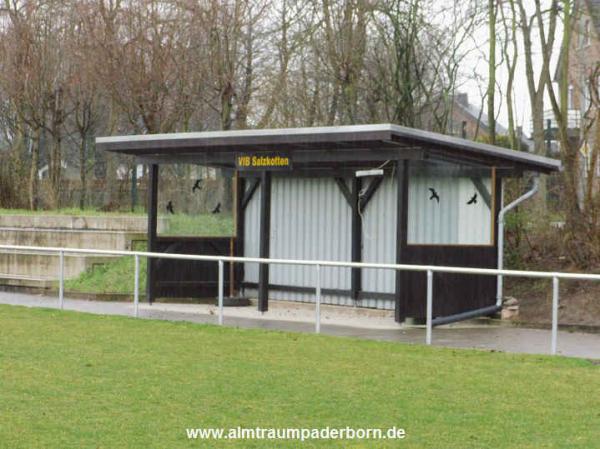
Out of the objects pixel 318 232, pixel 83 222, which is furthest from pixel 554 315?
pixel 83 222

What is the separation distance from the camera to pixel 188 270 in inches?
697

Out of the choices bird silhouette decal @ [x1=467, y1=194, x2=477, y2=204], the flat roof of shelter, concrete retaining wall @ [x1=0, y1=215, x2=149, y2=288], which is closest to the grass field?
the flat roof of shelter

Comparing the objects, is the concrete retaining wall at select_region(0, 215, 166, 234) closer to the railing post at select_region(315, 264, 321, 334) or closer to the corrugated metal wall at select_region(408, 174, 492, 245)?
the corrugated metal wall at select_region(408, 174, 492, 245)

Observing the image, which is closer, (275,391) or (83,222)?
(275,391)

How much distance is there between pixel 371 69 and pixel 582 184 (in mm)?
12250

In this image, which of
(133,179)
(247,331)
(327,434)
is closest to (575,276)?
(247,331)

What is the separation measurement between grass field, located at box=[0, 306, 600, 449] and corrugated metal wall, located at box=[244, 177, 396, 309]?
323cm

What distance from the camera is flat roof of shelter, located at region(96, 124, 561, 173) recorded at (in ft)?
53.0

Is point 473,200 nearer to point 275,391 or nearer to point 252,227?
point 252,227

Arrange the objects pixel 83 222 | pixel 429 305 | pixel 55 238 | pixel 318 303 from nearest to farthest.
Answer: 1. pixel 429 305
2. pixel 318 303
3. pixel 55 238
4. pixel 83 222

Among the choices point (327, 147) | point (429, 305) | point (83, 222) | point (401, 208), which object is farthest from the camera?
point (83, 222)

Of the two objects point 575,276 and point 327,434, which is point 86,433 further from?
point 575,276

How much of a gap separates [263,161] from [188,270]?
2.06m

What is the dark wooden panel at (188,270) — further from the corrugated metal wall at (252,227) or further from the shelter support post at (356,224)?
the shelter support post at (356,224)
